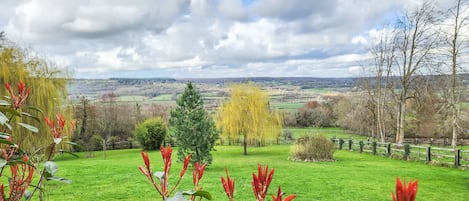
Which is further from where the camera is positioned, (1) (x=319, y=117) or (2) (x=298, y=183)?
(1) (x=319, y=117)

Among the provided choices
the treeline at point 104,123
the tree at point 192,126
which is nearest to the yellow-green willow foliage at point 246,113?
the tree at point 192,126

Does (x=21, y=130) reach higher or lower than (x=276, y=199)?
lower

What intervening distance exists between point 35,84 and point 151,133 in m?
16.8

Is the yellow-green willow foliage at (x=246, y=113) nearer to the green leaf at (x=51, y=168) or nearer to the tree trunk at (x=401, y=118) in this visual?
the tree trunk at (x=401, y=118)

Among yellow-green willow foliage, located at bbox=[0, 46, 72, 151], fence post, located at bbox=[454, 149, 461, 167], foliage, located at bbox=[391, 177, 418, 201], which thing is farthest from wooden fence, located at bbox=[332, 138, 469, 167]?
foliage, located at bbox=[391, 177, 418, 201]

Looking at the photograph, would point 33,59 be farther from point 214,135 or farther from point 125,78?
point 125,78

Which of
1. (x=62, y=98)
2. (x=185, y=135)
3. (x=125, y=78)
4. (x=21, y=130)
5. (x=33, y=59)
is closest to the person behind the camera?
(x=185, y=135)

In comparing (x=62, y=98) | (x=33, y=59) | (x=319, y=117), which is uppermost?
(x=33, y=59)

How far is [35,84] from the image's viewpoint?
18297mm

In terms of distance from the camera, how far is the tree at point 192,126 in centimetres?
1566

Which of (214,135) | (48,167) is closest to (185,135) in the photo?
(214,135)

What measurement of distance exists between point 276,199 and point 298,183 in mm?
11654

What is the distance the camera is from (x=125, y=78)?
116m

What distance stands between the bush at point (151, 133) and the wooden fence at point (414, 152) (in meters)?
16.3
